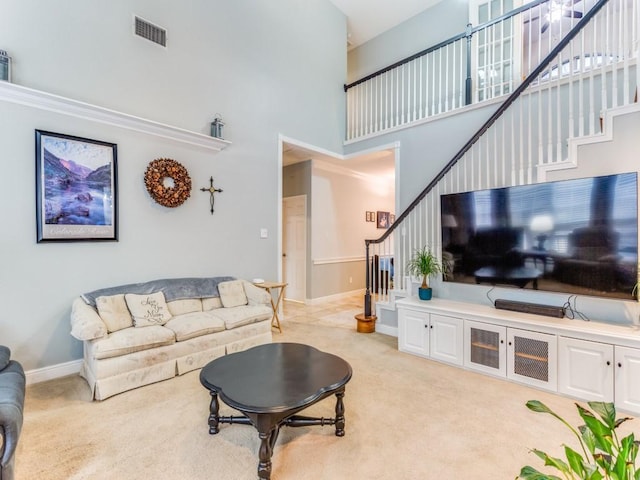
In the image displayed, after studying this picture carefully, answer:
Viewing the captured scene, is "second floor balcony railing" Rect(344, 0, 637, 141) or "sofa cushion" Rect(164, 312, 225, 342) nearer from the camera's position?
"sofa cushion" Rect(164, 312, 225, 342)

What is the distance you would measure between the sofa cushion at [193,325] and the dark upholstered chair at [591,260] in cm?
330

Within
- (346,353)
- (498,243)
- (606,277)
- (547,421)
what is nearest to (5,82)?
(346,353)

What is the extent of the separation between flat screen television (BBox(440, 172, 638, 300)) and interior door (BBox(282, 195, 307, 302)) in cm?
324

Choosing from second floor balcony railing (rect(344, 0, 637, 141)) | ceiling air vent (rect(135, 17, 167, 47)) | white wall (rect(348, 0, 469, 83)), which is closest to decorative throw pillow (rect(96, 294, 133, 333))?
ceiling air vent (rect(135, 17, 167, 47))

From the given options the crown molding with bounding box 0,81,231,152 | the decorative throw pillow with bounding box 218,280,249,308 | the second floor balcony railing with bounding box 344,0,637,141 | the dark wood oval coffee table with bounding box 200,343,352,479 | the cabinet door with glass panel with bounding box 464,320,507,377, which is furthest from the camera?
the second floor balcony railing with bounding box 344,0,637,141

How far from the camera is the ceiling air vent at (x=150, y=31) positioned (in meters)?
3.43

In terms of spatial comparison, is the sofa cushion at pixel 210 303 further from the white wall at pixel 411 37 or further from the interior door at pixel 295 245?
the white wall at pixel 411 37

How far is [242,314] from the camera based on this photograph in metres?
3.54

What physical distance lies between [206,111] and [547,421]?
457 cm

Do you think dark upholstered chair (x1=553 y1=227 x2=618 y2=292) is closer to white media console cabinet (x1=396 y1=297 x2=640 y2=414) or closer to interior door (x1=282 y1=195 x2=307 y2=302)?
white media console cabinet (x1=396 y1=297 x2=640 y2=414)

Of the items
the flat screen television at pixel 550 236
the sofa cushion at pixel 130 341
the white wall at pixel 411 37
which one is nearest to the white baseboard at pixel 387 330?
the flat screen television at pixel 550 236

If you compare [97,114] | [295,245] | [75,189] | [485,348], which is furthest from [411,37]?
[75,189]

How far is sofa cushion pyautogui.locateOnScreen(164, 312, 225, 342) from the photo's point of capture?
3.02m

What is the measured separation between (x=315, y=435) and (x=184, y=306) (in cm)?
210
